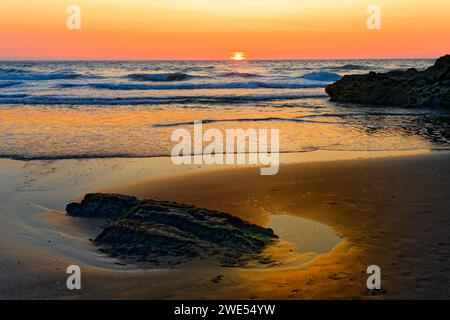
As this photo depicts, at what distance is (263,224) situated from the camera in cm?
627

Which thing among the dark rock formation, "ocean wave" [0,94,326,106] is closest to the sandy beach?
the dark rock formation

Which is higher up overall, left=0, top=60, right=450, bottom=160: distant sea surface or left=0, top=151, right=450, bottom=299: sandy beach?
left=0, top=60, right=450, bottom=160: distant sea surface

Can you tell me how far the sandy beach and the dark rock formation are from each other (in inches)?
9.2

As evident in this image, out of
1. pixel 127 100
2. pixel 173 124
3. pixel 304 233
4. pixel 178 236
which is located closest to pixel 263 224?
pixel 304 233

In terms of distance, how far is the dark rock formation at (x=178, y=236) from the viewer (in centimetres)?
505

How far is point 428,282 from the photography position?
424cm

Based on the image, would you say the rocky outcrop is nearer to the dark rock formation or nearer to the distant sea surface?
the distant sea surface

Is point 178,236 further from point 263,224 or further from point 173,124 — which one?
point 173,124

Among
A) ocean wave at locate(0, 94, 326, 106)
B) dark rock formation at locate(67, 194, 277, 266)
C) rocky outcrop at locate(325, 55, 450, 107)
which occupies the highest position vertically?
rocky outcrop at locate(325, 55, 450, 107)

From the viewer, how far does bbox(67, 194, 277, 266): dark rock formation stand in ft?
16.6

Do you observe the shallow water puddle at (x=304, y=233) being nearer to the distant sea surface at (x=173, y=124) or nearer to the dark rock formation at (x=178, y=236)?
the dark rock formation at (x=178, y=236)

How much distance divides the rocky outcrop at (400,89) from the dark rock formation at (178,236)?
1839 centimetres

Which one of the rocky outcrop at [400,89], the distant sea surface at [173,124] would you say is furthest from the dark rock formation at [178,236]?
the rocky outcrop at [400,89]

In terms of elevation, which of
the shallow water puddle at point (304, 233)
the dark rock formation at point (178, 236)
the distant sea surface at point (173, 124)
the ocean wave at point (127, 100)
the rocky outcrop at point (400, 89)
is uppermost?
the rocky outcrop at point (400, 89)
